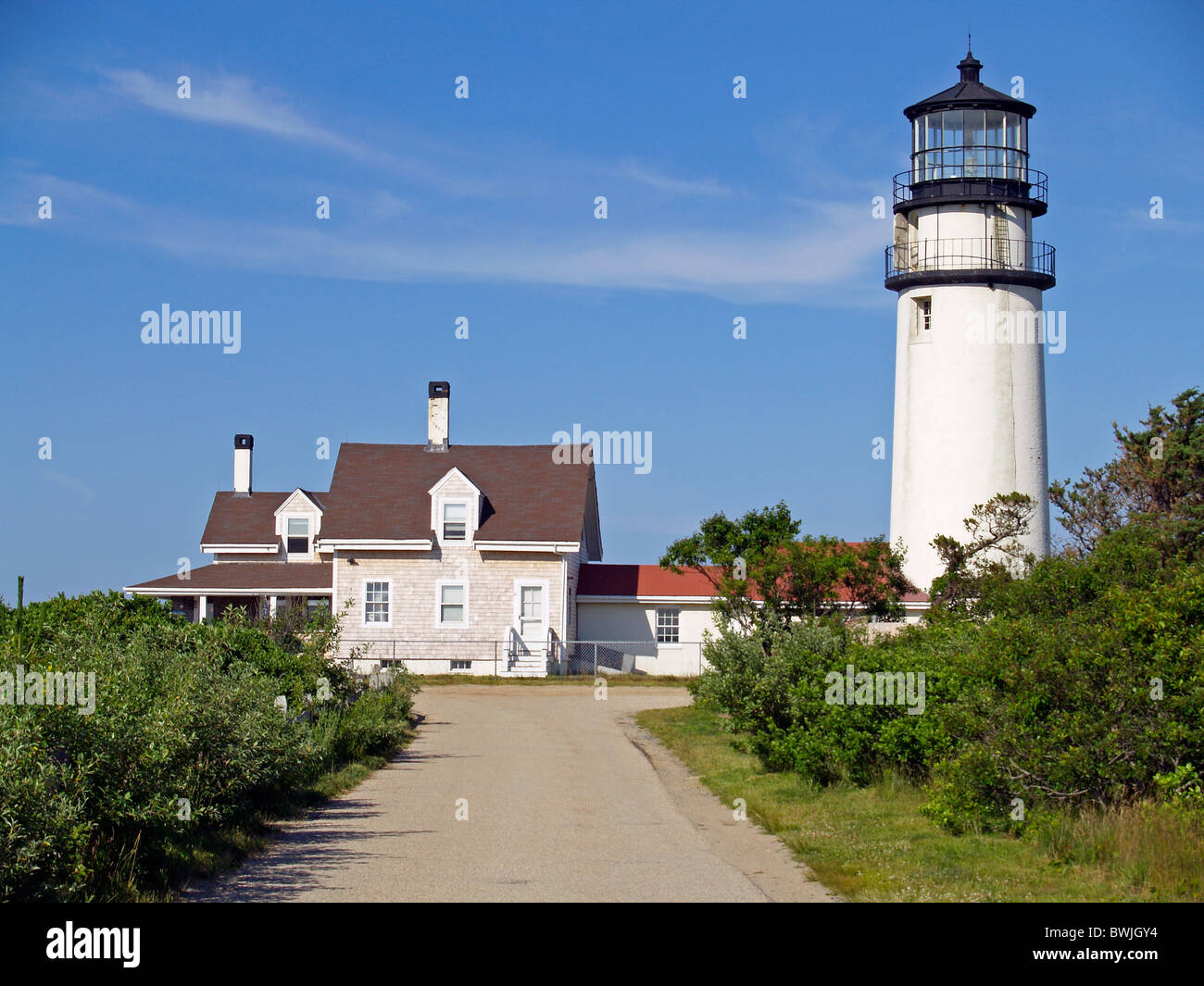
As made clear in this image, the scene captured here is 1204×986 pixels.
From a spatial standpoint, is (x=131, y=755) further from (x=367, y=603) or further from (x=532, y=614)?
(x=367, y=603)

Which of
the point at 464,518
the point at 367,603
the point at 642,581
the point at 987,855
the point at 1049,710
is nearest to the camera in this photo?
the point at 987,855

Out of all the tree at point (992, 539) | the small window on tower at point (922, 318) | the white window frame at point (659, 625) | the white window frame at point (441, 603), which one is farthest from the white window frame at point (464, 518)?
the tree at point (992, 539)

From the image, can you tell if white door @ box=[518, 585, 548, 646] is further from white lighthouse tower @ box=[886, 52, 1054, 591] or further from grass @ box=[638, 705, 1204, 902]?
grass @ box=[638, 705, 1204, 902]

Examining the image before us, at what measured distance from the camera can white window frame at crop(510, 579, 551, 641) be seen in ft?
138

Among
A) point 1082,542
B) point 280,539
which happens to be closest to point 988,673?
point 1082,542

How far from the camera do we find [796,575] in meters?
27.5

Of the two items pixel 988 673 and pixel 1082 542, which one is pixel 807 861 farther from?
pixel 1082 542

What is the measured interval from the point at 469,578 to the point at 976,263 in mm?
17402

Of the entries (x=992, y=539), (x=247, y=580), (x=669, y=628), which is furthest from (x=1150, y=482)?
(x=247, y=580)

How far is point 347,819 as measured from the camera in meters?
14.8

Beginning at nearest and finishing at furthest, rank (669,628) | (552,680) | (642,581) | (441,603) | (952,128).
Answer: (952,128) → (552,680) → (441,603) → (669,628) → (642,581)

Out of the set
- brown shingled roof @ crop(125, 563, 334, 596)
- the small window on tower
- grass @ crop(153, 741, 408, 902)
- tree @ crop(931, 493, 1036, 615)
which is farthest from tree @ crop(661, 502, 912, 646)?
brown shingled roof @ crop(125, 563, 334, 596)

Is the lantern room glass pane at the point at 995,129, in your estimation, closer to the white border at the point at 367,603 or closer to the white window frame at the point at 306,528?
the white border at the point at 367,603

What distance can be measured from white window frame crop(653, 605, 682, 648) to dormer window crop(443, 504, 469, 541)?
677 cm
